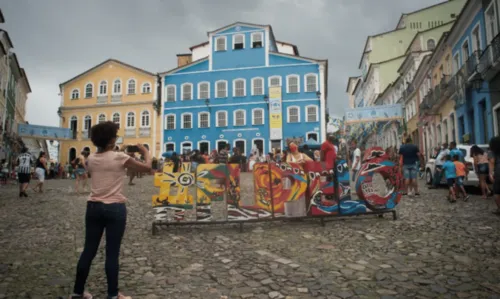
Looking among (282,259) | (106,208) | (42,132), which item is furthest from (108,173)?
(42,132)

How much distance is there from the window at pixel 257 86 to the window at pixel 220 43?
16.7ft

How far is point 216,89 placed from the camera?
134 ft

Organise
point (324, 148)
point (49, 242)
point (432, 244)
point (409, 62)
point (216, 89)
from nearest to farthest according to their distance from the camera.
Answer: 1. point (432, 244)
2. point (49, 242)
3. point (324, 148)
4. point (409, 62)
5. point (216, 89)

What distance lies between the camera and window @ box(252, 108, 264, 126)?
129 ft

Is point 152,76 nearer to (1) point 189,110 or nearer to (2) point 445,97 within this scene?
(1) point 189,110

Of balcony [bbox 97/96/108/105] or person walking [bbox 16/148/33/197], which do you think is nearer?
person walking [bbox 16/148/33/197]

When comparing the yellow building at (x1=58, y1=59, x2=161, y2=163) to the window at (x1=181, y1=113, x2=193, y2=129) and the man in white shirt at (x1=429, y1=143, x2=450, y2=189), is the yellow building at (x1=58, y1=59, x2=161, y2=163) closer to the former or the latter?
the window at (x1=181, y1=113, x2=193, y2=129)

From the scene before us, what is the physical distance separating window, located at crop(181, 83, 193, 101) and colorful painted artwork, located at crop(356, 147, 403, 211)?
34.9m

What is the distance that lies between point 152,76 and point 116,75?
455 centimetres

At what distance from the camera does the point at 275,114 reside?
37875mm

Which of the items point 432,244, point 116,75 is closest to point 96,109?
point 116,75

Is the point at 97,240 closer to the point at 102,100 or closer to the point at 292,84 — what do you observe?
the point at 292,84

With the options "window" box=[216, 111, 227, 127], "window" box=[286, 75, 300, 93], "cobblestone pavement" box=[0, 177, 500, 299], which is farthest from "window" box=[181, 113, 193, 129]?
"cobblestone pavement" box=[0, 177, 500, 299]

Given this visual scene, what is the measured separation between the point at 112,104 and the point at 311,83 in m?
22.1
